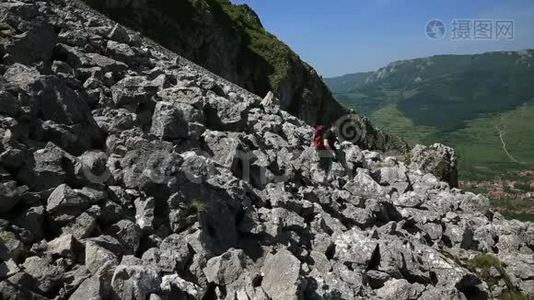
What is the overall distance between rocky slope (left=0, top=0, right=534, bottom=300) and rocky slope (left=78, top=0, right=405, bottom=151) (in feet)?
174

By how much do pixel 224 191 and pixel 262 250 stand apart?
2.57m

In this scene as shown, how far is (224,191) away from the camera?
17.4m

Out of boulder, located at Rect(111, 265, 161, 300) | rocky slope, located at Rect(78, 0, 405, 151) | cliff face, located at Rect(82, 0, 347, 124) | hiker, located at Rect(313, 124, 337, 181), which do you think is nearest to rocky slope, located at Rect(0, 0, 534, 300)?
boulder, located at Rect(111, 265, 161, 300)

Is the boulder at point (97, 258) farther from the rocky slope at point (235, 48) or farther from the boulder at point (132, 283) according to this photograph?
the rocky slope at point (235, 48)

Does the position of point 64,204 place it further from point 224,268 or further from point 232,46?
point 232,46

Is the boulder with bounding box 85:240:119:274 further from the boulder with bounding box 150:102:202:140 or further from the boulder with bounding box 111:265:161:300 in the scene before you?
Answer: the boulder with bounding box 150:102:202:140

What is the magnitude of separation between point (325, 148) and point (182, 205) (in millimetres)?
11821

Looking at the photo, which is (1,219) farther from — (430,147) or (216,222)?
(430,147)

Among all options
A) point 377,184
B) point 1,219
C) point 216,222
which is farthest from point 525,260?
point 1,219

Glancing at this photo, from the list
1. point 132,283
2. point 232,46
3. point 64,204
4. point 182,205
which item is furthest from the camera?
point 232,46

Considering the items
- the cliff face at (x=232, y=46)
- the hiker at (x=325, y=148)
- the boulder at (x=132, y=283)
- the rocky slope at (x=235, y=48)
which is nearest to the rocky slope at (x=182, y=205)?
the boulder at (x=132, y=283)

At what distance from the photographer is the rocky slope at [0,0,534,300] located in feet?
42.5

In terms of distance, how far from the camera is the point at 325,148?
2581cm

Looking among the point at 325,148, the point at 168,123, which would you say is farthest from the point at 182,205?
the point at 325,148
